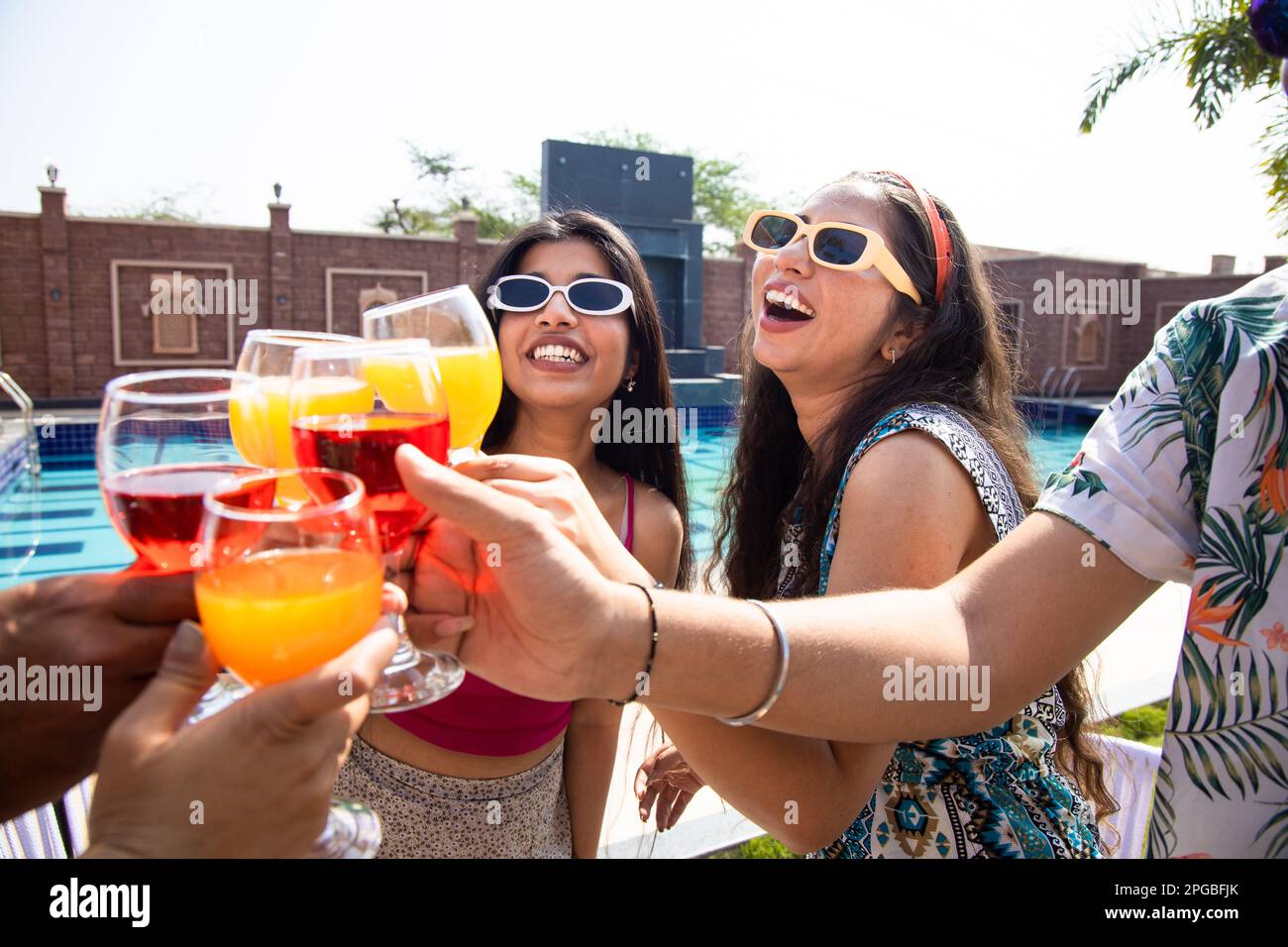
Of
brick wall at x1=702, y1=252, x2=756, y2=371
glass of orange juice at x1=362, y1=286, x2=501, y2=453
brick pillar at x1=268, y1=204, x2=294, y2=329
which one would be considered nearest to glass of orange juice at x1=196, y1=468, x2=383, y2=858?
glass of orange juice at x1=362, y1=286, x2=501, y2=453

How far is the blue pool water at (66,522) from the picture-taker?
8422mm

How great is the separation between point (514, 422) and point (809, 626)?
1.84 meters

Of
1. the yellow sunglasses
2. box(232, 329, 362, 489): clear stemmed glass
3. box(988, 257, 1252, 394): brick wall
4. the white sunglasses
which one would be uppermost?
box(988, 257, 1252, 394): brick wall

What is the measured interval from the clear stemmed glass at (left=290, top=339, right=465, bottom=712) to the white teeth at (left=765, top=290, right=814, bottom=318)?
1.22 m

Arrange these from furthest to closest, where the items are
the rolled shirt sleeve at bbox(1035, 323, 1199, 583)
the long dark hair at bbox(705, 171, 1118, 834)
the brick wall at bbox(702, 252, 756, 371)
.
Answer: the brick wall at bbox(702, 252, 756, 371)
the long dark hair at bbox(705, 171, 1118, 834)
the rolled shirt sleeve at bbox(1035, 323, 1199, 583)

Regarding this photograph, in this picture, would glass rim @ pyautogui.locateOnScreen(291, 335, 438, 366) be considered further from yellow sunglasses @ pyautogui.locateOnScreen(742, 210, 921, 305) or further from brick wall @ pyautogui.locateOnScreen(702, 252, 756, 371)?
brick wall @ pyautogui.locateOnScreen(702, 252, 756, 371)

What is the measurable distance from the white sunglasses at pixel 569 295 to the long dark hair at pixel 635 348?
13cm

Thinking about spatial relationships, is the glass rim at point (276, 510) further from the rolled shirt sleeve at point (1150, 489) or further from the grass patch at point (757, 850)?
the grass patch at point (757, 850)

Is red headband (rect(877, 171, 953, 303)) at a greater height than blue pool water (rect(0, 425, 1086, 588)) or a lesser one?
greater

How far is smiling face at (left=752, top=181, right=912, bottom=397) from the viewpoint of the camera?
6.93 ft

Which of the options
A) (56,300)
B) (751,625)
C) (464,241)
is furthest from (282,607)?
(56,300)

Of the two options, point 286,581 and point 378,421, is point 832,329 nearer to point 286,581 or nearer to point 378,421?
point 378,421

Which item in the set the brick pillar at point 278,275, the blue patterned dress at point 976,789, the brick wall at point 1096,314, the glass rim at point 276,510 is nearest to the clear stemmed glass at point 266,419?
the glass rim at point 276,510
